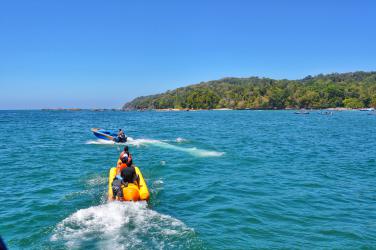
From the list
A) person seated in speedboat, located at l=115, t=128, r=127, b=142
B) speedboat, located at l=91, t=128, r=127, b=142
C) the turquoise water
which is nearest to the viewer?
the turquoise water

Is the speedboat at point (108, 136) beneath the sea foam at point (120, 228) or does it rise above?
above

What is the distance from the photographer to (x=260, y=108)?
602 feet

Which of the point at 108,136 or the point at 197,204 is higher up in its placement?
the point at 108,136

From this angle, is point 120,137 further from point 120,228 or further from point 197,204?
point 120,228

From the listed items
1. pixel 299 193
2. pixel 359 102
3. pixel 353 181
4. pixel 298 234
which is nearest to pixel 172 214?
pixel 298 234

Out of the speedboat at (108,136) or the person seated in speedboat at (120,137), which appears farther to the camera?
the speedboat at (108,136)

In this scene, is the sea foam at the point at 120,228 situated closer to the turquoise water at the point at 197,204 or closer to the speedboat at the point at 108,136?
the turquoise water at the point at 197,204

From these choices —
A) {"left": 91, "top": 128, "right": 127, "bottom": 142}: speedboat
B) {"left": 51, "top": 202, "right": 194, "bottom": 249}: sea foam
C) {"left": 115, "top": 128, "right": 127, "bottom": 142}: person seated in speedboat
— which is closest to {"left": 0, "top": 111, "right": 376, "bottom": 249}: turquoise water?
{"left": 51, "top": 202, "right": 194, "bottom": 249}: sea foam

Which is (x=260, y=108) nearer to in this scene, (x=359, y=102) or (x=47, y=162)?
(x=359, y=102)

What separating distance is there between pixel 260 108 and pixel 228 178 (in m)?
170

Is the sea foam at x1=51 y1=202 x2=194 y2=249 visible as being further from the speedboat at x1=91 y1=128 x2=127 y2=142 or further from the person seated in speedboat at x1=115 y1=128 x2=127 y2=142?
the speedboat at x1=91 y1=128 x2=127 y2=142

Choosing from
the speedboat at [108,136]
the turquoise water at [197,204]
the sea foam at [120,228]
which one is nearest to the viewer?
the sea foam at [120,228]

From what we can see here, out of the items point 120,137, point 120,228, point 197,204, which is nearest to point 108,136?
point 120,137

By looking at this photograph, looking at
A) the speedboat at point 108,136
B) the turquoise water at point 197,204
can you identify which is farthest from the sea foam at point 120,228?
the speedboat at point 108,136
